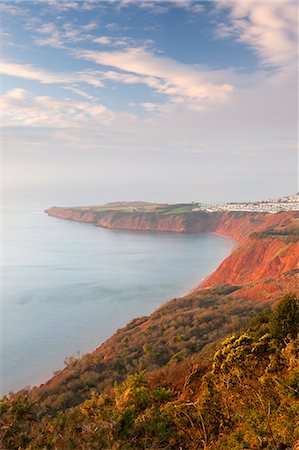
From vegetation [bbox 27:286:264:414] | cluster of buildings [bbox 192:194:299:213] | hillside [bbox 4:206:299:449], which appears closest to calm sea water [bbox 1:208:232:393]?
hillside [bbox 4:206:299:449]

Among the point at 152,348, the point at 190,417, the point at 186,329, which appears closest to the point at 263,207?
the point at 186,329

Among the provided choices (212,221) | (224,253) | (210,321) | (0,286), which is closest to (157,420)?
(210,321)

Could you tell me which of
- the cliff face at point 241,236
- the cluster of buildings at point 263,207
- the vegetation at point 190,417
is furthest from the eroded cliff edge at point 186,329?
the cluster of buildings at point 263,207

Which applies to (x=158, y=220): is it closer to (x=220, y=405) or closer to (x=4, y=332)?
(x=4, y=332)

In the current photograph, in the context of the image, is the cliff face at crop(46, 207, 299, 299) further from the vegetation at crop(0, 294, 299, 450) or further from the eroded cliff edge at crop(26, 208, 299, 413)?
the vegetation at crop(0, 294, 299, 450)

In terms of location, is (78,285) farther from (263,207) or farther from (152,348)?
(263,207)

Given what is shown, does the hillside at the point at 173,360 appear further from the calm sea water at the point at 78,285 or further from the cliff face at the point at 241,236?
the calm sea water at the point at 78,285
